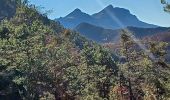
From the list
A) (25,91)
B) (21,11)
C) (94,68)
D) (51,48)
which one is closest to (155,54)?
(94,68)

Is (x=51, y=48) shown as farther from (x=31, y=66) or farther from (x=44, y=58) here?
(x=31, y=66)

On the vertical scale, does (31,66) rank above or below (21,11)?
below

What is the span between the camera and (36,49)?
79.1 meters

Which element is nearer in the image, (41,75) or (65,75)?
(41,75)

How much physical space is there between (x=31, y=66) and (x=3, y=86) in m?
9.06

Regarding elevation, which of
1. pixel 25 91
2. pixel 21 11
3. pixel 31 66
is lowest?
pixel 25 91

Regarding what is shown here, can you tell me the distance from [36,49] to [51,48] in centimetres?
312

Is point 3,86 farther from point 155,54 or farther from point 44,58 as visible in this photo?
point 155,54

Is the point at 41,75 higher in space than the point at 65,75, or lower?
higher

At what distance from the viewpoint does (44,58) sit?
77312mm

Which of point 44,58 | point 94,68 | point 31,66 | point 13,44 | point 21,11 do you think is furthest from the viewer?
point 21,11

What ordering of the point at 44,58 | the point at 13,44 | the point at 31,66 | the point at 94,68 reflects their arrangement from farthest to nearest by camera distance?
the point at 13,44
the point at 94,68
the point at 44,58
the point at 31,66

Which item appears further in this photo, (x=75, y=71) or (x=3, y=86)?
(x=75, y=71)

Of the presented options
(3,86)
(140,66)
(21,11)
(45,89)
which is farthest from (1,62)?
(21,11)
